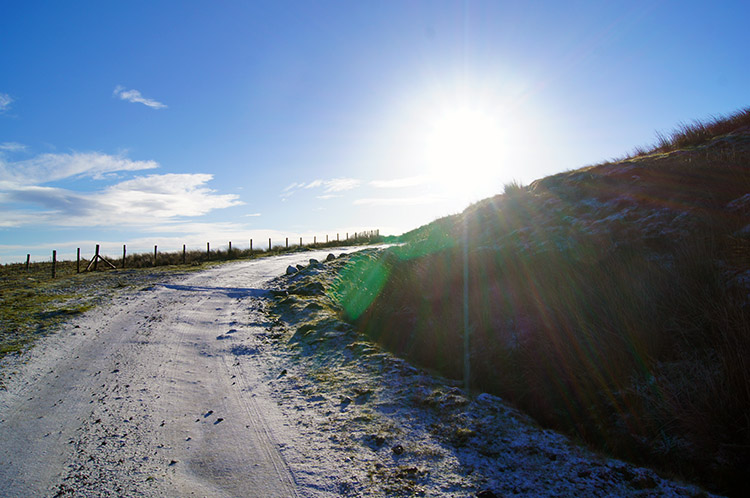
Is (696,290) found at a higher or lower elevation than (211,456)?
higher

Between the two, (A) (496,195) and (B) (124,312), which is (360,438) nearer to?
(B) (124,312)

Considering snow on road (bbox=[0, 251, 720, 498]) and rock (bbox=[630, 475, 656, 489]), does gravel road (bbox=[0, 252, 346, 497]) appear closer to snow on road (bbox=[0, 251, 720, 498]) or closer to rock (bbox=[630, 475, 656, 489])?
snow on road (bbox=[0, 251, 720, 498])

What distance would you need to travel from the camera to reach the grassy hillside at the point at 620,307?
3090 mm

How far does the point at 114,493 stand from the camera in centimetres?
272

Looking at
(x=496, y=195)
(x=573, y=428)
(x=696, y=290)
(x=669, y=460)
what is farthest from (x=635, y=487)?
(x=496, y=195)

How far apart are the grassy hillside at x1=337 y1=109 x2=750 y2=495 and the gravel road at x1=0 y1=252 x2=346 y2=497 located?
2662mm

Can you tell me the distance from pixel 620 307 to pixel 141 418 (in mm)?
5657

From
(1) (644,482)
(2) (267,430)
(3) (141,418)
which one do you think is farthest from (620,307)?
(3) (141,418)

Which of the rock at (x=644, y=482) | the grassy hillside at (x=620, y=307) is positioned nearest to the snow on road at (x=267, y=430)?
the rock at (x=644, y=482)

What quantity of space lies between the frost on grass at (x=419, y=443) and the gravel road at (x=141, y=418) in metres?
0.34

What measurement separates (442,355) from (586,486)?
290 centimetres

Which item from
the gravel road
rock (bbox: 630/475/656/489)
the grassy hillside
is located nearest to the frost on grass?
rock (bbox: 630/475/656/489)

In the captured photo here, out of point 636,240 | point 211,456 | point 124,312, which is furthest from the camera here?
point 124,312

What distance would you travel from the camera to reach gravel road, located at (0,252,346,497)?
2.89 metres
